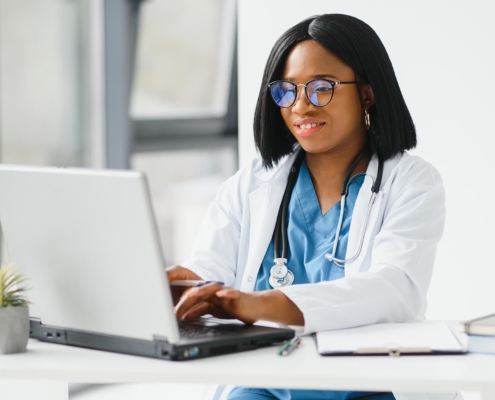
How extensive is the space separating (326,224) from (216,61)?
2644 millimetres

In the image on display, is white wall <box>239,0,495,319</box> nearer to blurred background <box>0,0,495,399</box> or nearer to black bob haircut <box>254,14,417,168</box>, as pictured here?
blurred background <box>0,0,495,399</box>

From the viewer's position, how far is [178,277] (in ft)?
5.23

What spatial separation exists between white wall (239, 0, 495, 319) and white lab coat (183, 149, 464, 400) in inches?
35.7

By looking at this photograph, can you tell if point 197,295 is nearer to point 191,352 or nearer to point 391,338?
point 191,352

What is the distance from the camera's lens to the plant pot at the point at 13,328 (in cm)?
121

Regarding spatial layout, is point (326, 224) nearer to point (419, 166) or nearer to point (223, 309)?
point (419, 166)

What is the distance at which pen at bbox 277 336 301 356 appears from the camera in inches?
47.3

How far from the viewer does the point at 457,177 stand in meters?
2.62

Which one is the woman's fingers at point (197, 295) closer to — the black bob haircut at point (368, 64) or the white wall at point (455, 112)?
the black bob haircut at point (368, 64)

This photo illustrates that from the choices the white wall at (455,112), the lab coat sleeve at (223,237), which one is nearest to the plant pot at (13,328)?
the lab coat sleeve at (223,237)

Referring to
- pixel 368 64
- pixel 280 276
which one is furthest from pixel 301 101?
pixel 280 276

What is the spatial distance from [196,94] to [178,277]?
276cm

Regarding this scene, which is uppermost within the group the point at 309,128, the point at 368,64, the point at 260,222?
the point at 368,64

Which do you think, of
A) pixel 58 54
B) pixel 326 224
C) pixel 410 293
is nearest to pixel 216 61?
pixel 58 54
